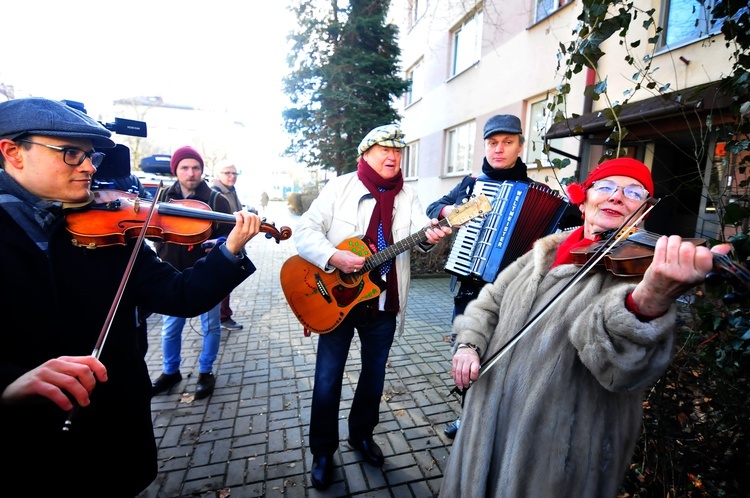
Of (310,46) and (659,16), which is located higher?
(310,46)

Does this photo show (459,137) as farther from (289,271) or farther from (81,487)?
(81,487)

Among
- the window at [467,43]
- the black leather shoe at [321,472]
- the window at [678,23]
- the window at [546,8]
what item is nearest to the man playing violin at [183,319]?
the black leather shoe at [321,472]

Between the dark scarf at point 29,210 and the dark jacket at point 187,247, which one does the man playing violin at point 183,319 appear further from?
the dark scarf at point 29,210

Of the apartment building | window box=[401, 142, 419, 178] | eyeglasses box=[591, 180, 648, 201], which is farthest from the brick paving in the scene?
window box=[401, 142, 419, 178]

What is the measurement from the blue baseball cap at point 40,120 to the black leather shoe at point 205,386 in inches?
109

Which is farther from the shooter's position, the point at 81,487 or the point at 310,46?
the point at 310,46

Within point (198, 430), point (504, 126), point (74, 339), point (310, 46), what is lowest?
point (198, 430)

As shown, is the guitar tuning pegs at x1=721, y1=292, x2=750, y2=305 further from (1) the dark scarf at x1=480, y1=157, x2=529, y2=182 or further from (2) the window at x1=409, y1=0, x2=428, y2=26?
(2) the window at x1=409, y1=0, x2=428, y2=26

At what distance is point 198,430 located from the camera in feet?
10.2

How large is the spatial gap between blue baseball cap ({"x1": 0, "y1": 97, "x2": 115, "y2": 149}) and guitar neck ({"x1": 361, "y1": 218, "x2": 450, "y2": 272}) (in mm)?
1620

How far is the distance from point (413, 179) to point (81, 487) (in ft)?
48.1

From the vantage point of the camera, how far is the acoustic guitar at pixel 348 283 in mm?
2533

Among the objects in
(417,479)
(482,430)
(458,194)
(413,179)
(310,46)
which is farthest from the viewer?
(413,179)

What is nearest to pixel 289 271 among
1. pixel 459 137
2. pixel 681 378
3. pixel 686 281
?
pixel 686 281
